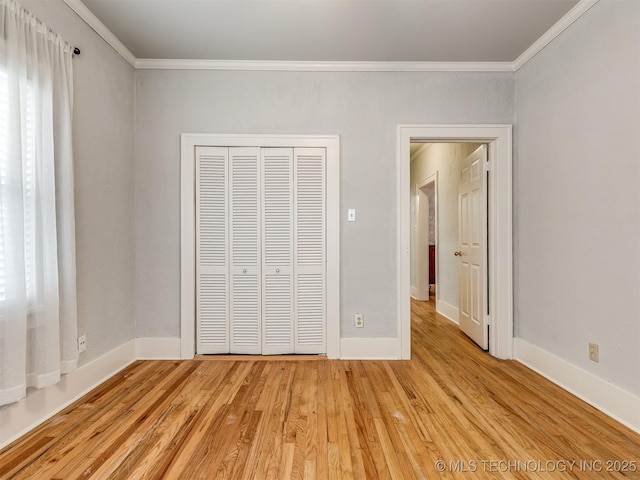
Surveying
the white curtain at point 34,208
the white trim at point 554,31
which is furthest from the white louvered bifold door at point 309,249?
the white trim at point 554,31

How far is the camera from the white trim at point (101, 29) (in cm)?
216

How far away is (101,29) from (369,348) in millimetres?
3370

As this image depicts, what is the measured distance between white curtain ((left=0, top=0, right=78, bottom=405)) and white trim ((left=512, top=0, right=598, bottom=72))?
342cm

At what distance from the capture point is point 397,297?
9.57 feet

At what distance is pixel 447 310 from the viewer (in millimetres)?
4504

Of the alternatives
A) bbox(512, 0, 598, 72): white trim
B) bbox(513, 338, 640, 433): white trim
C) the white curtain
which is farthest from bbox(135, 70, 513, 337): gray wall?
bbox(513, 338, 640, 433): white trim

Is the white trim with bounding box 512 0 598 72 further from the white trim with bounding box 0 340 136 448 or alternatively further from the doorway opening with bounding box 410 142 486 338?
the white trim with bounding box 0 340 136 448

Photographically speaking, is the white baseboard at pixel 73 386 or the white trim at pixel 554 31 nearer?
the white baseboard at pixel 73 386

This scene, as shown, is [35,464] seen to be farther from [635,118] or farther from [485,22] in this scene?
[485,22]

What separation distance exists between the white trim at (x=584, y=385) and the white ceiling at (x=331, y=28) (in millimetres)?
2522

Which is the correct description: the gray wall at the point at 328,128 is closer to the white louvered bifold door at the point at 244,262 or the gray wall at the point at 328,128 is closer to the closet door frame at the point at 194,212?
the closet door frame at the point at 194,212

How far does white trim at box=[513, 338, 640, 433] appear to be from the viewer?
72.6 inches

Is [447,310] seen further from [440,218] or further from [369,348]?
→ [369,348]

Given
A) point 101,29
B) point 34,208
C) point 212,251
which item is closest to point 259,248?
point 212,251
